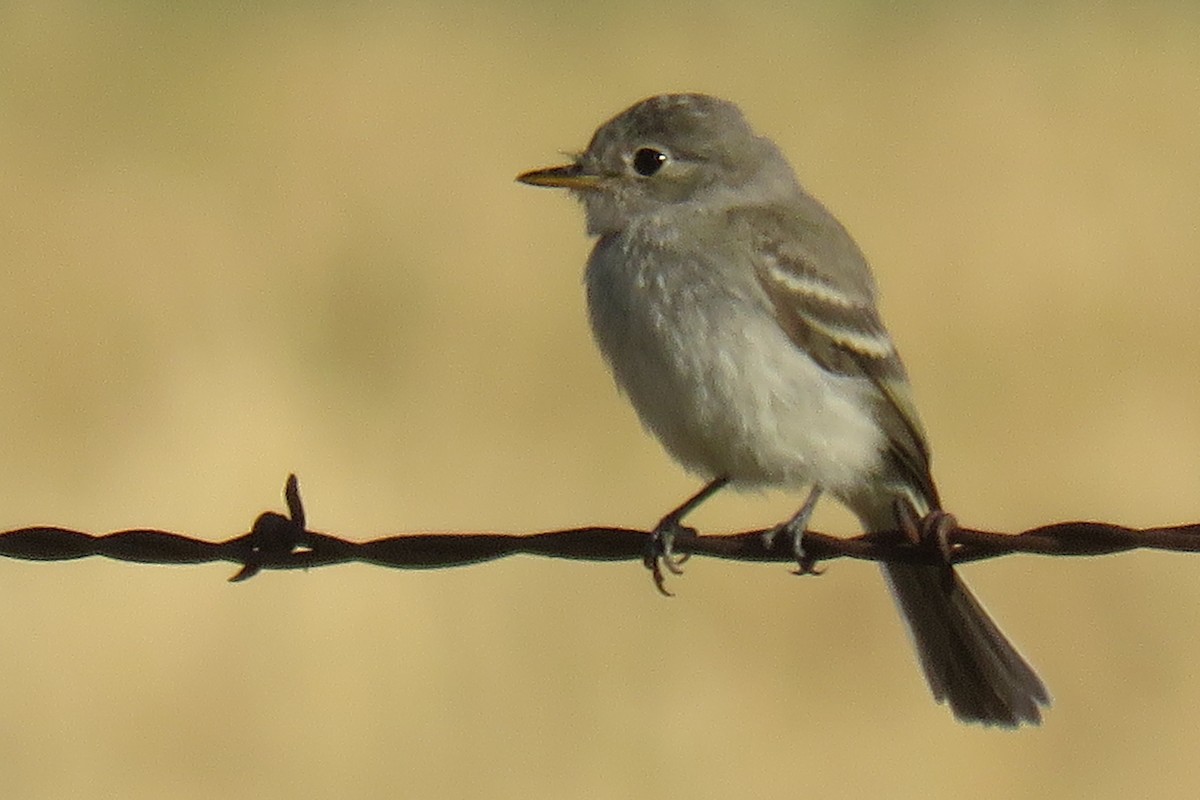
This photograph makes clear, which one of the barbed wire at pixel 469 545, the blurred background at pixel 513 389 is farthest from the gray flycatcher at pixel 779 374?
the blurred background at pixel 513 389

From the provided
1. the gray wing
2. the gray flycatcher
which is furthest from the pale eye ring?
the gray wing

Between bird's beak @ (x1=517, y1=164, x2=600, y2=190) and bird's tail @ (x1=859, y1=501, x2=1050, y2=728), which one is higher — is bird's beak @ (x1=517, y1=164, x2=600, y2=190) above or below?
above

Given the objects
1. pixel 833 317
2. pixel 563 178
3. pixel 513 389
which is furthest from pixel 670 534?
pixel 513 389

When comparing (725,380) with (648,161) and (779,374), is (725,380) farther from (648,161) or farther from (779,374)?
(648,161)

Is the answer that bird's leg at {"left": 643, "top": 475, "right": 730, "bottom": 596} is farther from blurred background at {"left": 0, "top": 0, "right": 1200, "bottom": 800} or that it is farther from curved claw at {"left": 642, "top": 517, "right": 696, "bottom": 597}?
blurred background at {"left": 0, "top": 0, "right": 1200, "bottom": 800}

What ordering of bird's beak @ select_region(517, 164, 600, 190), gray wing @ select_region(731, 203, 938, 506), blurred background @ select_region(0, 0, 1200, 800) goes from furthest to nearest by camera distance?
blurred background @ select_region(0, 0, 1200, 800), bird's beak @ select_region(517, 164, 600, 190), gray wing @ select_region(731, 203, 938, 506)

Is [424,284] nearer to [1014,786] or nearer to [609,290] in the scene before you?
[1014,786]
